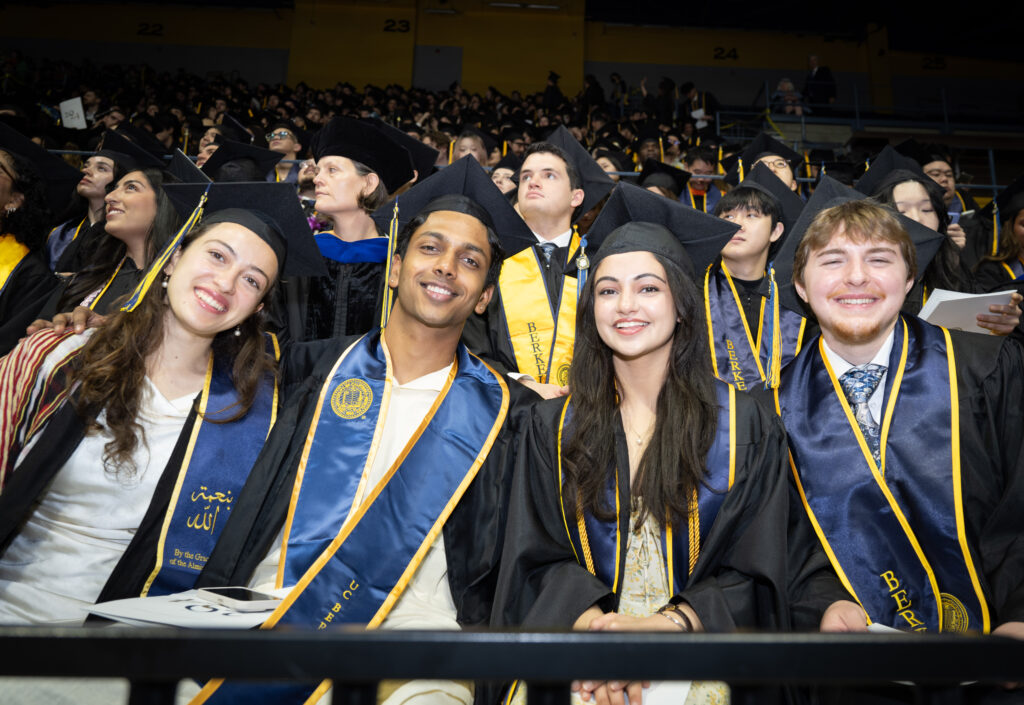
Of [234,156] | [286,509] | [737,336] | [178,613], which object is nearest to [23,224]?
[234,156]

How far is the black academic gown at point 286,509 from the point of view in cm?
219

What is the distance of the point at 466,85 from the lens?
65.6ft

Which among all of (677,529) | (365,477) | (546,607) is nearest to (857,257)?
(677,529)

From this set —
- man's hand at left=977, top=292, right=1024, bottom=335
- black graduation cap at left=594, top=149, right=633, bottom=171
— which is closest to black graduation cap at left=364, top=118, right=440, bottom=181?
man's hand at left=977, top=292, right=1024, bottom=335

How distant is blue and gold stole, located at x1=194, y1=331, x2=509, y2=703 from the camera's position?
7.08 ft

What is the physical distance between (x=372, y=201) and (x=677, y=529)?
2809mm

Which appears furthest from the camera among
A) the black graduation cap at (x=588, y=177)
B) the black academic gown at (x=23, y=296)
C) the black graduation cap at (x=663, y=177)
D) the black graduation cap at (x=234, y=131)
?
the black graduation cap at (x=234, y=131)

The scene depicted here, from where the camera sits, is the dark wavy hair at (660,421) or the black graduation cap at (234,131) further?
the black graduation cap at (234,131)

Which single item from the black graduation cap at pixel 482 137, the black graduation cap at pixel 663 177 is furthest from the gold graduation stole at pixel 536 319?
the black graduation cap at pixel 482 137

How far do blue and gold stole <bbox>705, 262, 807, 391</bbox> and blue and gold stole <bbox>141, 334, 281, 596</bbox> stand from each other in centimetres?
226

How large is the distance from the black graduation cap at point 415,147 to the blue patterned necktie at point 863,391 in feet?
8.82

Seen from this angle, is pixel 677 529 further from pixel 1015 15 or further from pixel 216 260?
pixel 1015 15

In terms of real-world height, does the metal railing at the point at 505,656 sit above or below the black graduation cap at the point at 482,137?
below

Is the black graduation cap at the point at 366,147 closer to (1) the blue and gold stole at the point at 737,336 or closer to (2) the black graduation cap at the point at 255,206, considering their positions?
(2) the black graduation cap at the point at 255,206
